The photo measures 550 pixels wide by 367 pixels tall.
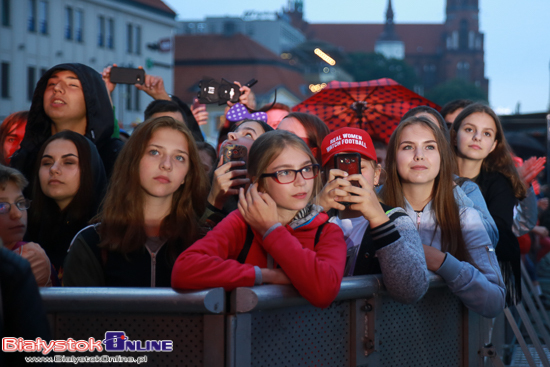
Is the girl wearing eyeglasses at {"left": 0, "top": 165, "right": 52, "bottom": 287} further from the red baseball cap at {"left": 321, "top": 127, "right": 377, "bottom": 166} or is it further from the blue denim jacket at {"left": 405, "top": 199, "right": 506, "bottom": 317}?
the blue denim jacket at {"left": 405, "top": 199, "right": 506, "bottom": 317}

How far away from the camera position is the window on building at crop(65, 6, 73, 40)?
158 feet

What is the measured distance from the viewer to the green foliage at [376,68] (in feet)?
412

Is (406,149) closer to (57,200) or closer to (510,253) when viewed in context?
(510,253)

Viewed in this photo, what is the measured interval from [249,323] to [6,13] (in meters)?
44.1

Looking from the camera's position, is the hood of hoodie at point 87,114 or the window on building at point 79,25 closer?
the hood of hoodie at point 87,114

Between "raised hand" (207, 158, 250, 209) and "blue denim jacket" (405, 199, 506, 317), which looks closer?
"blue denim jacket" (405, 199, 506, 317)

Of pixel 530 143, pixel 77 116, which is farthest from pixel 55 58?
pixel 77 116

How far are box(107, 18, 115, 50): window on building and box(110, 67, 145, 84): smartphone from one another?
162 feet

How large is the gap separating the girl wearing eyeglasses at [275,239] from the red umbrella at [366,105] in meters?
3.85

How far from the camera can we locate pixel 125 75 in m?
6.04

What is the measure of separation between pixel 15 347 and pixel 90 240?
1461 mm

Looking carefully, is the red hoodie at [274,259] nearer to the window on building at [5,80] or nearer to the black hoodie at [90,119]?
the black hoodie at [90,119]

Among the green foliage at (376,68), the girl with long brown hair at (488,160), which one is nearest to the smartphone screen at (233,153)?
the girl with long brown hair at (488,160)

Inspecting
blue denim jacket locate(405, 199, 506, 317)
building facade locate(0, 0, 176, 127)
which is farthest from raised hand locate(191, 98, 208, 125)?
building facade locate(0, 0, 176, 127)
